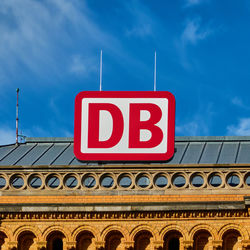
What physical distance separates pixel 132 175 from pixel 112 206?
7.75ft

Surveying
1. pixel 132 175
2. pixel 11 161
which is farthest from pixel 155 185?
pixel 11 161

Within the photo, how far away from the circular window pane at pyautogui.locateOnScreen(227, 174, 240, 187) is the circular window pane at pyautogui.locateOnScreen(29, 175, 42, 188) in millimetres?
11157

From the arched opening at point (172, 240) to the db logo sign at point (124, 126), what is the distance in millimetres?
5251

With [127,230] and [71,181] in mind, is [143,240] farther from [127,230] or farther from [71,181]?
[71,181]

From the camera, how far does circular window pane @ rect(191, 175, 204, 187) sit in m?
60.2

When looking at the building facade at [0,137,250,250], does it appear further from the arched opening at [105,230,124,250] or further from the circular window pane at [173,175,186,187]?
the circular window pane at [173,175,186,187]

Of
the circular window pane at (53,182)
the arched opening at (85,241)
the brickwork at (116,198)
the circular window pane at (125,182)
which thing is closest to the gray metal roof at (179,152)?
the circular window pane at (53,182)

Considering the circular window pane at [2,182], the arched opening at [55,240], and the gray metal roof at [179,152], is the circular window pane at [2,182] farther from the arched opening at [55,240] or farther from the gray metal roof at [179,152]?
the arched opening at [55,240]

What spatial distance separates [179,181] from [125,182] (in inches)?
130

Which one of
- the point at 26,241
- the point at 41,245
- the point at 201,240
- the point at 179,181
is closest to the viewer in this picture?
the point at 201,240

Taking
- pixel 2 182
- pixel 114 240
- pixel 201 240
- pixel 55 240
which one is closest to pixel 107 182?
pixel 114 240

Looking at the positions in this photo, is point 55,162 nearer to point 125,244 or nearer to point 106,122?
point 106,122

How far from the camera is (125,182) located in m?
62.1

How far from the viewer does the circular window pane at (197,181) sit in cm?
6016
